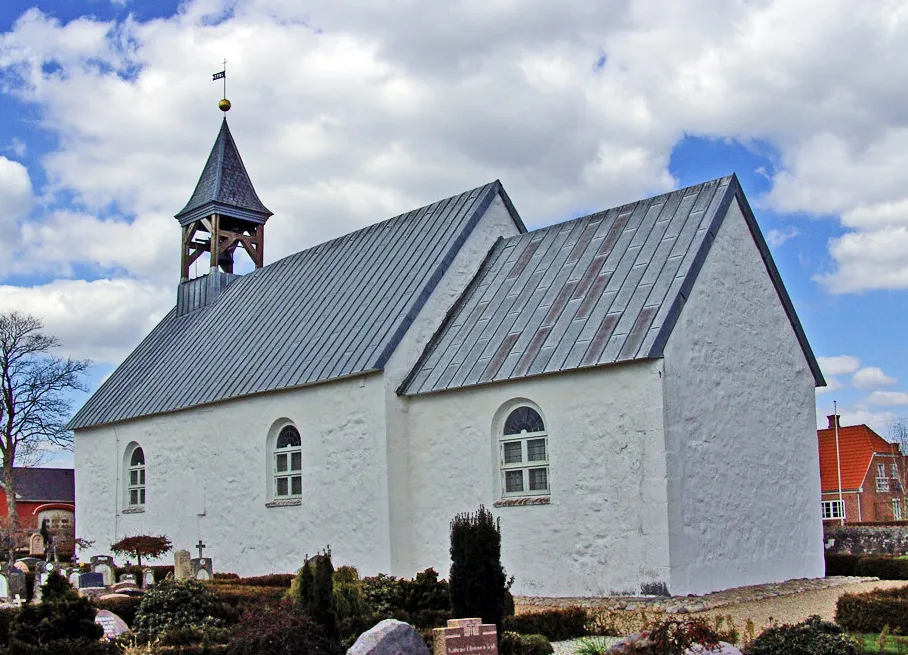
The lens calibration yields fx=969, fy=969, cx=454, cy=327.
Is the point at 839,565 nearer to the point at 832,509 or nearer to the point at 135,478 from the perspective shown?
the point at 135,478

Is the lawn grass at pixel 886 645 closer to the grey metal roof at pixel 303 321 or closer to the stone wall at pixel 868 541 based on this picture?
the grey metal roof at pixel 303 321

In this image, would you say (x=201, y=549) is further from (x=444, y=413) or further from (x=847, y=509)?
(x=847, y=509)

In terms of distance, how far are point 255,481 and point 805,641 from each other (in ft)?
35.7

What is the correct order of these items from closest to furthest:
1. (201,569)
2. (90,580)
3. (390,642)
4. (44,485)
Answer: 1. (390,642)
2. (90,580)
3. (201,569)
4. (44,485)

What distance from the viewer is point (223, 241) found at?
23.0 meters

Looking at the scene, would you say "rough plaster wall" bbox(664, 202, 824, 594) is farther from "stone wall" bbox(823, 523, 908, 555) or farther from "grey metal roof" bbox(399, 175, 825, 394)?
"stone wall" bbox(823, 523, 908, 555)

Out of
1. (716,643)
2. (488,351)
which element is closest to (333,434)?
(488,351)

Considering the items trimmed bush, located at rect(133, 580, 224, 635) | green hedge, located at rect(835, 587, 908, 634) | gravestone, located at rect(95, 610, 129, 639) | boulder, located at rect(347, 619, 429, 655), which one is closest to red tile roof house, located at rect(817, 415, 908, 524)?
green hedge, located at rect(835, 587, 908, 634)

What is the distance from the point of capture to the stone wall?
17.4 metres

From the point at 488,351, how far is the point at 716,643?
7.44 metres

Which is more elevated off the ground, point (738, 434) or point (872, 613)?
point (738, 434)

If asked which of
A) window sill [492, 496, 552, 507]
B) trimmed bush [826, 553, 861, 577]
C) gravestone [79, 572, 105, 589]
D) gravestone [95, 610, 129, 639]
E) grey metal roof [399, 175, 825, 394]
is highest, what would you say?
grey metal roof [399, 175, 825, 394]

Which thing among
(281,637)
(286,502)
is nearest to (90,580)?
(286,502)

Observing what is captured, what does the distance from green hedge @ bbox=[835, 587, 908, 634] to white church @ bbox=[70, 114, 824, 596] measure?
2.24m
